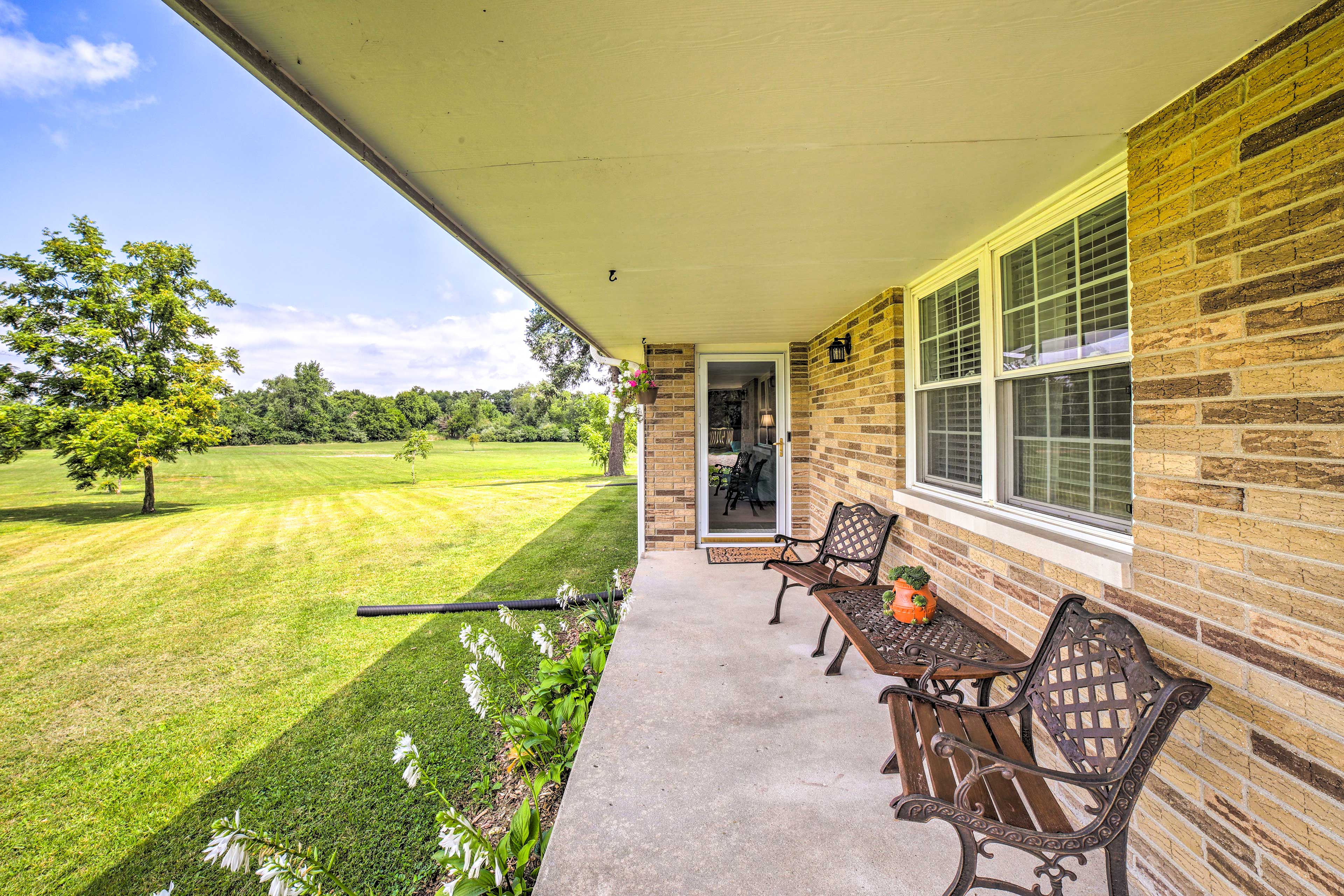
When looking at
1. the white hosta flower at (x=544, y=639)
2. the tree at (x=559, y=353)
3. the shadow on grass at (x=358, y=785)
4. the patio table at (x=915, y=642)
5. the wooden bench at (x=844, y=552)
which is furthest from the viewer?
the tree at (x=559, y=353)

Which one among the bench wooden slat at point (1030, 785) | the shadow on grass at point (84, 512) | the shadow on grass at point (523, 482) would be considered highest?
the bench wooden slat at point (1030, 785)

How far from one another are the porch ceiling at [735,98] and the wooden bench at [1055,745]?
1.61 m

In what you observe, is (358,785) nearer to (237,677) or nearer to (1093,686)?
(237,677)

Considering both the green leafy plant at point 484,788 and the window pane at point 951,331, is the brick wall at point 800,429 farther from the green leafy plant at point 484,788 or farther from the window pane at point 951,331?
the green leafy plant at point 484,788

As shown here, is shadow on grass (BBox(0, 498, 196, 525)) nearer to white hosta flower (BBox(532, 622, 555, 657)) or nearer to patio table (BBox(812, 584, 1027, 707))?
white hosta flower (BBox(532, 622, 555, 657))

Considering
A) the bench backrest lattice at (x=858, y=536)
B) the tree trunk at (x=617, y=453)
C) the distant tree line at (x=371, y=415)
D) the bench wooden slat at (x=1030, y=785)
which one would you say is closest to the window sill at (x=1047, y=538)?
the bench backrest lattice at (x=858, y=536)

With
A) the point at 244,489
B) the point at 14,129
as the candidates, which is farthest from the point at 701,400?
the point at 14,129

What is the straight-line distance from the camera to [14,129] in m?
13.7

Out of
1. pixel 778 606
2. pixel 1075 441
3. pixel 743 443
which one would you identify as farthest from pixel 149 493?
pixel 1075 441

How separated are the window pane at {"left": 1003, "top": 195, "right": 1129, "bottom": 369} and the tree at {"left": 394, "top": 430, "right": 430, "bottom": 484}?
19.9 m

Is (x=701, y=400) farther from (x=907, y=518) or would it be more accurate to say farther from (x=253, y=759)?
(x=253, y=759)

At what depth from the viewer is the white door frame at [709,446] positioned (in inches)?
230

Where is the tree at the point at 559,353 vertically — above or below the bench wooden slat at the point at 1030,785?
above

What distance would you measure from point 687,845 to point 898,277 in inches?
133
